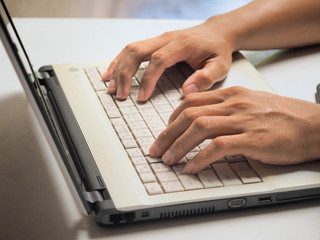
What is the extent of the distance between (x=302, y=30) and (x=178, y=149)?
1.78 feet

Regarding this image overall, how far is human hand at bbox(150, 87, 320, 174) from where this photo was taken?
77 centimetres

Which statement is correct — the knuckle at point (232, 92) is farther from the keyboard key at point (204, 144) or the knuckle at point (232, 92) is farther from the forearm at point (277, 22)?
the forearm at point (277, 22)

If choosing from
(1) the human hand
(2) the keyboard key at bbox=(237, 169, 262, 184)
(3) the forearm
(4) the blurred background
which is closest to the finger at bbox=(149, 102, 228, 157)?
(1) the human hand

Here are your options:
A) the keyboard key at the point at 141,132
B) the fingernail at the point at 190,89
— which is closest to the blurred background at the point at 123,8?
the fingernail at the point at 190,89

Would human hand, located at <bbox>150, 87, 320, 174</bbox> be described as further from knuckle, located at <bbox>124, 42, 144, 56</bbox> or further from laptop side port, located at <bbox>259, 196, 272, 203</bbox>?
knuckle, located at <bbox>124, 42, 144, 56</bbox>

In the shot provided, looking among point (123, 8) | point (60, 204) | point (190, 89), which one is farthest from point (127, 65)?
point (123, 8)

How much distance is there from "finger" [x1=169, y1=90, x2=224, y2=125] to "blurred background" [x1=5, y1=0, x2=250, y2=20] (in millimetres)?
2007

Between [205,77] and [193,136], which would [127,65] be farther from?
[193,136]

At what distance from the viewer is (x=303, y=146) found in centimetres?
79

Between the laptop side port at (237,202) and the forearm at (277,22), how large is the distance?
479 mm

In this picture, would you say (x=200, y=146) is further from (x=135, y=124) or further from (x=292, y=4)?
(x=292, y=4)

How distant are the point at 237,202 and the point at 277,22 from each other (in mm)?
552

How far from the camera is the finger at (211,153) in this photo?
746mm

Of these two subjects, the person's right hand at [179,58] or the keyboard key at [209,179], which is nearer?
the keyboard key at [209,179]
